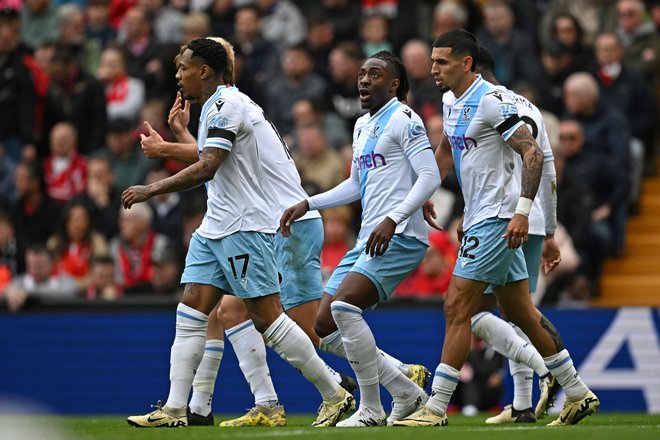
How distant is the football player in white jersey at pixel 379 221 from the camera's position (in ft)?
32.3

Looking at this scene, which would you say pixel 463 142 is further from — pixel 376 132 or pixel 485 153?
pixel 376 132

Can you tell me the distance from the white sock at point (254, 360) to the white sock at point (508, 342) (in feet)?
5.52

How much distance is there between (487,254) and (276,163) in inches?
72.0

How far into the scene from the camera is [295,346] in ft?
32.8

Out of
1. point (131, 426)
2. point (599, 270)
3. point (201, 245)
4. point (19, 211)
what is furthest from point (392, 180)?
point (19, 211)

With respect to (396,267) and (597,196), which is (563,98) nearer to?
(597,196)

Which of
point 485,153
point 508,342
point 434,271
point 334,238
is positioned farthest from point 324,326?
point 434,271

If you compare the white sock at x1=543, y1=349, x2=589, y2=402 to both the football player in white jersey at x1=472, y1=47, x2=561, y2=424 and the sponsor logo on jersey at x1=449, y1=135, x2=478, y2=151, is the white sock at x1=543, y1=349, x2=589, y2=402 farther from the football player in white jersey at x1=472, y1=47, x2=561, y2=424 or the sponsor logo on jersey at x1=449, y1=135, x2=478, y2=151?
the sponsor logo on jersey at x1=449, y1=135, x2=478, y2=151

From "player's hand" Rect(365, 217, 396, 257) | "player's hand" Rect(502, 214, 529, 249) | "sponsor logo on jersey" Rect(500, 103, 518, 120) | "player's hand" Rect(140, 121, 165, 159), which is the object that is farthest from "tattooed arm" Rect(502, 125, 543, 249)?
"player's hand" Rect(140, 121, 165, 159)

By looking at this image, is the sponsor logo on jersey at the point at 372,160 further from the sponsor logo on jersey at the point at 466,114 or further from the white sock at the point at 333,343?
the white sock at the point at 333,343

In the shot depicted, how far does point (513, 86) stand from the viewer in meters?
16.3

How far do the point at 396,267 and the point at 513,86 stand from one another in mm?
6816

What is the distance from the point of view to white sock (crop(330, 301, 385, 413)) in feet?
32.3

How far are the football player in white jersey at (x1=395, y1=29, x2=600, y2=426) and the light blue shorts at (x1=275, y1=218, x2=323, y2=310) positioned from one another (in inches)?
56.7
